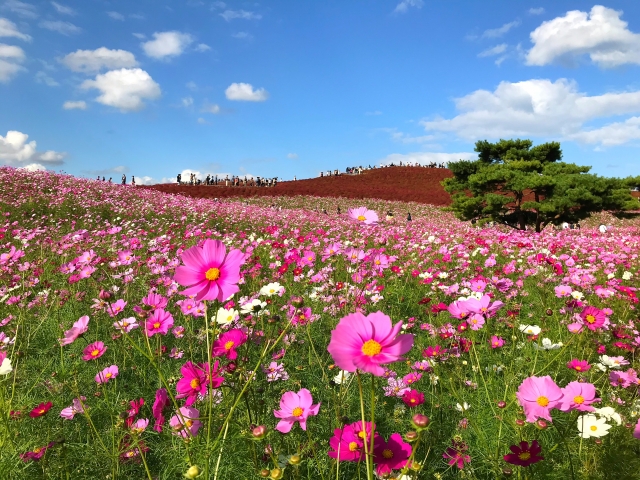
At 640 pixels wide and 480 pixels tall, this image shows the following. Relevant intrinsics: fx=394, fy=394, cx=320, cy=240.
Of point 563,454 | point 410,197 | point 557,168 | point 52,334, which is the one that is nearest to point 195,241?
point 52,334

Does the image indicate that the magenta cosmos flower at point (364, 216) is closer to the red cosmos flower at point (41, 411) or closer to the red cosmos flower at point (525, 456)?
the red cosmos flower at point (525, 456)

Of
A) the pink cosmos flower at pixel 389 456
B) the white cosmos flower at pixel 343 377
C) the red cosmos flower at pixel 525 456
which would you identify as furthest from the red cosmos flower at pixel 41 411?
the red cosmos flower at pixel 525 456

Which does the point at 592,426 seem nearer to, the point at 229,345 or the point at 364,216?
the point at 364,216

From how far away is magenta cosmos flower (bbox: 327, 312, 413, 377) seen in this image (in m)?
0.75

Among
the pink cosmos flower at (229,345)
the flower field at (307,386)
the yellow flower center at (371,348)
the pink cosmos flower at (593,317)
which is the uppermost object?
the yellow flower center at (371,348)

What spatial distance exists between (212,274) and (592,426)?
1.33 meters

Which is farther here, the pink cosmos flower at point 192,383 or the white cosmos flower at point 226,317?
the white cosmos flower at point 226,317

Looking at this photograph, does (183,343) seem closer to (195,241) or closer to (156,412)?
(156,412)

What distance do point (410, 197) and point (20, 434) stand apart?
26978 millimetres

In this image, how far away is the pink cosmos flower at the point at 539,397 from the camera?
1036 mm

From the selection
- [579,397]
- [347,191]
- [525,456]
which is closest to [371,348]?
[525,456]

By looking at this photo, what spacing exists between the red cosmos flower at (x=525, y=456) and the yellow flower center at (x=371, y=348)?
50cm

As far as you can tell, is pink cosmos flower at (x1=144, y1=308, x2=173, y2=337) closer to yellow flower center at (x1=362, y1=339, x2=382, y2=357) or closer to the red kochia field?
yellow flower center at (x1=362, y1=339, x2=382, y2=357)

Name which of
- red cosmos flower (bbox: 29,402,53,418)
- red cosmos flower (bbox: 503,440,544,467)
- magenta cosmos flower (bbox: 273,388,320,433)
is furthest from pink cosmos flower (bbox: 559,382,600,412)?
red cosmos flower (bbox: 29,402,53,418)
